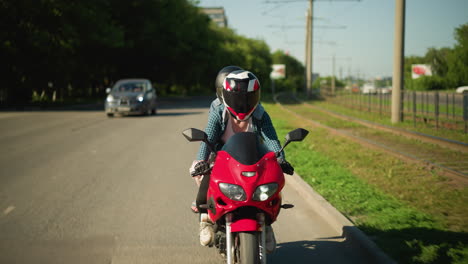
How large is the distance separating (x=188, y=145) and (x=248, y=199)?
9476mm

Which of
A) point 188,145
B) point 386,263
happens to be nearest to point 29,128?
point 188,145

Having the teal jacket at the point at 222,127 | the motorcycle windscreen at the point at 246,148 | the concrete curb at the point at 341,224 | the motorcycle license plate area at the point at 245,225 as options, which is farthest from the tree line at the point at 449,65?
the motorcycle license plate area at the point at 245,225

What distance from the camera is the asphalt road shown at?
4.58 m

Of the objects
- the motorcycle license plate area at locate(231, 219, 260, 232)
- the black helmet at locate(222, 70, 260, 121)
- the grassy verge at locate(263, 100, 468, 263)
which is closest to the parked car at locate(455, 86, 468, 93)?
the grassy verge at locate(263, 100, 468, 263)

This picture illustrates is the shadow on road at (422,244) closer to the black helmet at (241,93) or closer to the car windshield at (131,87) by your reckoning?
the black helmet at (241,93)

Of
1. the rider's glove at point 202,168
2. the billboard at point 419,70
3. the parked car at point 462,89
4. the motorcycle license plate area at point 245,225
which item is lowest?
the motorcycle license plate area at point 245,225

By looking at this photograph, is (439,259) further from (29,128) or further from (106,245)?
(29,128)

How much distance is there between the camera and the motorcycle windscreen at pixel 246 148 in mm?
3322

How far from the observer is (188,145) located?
1267 cm

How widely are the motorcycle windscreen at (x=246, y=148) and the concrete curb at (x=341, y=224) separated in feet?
5.35

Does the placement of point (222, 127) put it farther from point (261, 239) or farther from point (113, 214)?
point (113, 214)

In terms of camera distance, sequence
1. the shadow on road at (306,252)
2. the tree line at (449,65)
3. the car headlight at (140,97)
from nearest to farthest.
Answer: the shadow on road at (306,252) → the tree line at (449,65) → the car headlight at (140,97)

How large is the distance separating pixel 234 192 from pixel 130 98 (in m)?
19.8

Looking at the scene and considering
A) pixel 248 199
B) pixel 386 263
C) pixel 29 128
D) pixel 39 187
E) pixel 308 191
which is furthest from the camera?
pixel 29 128
